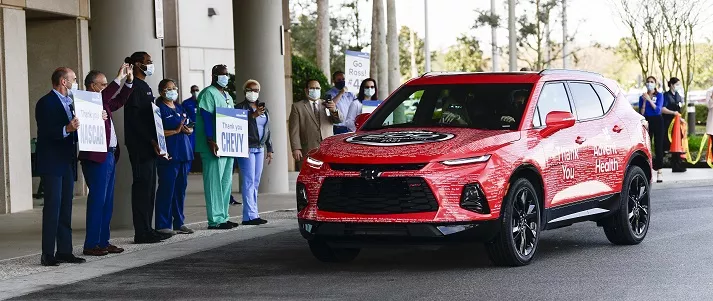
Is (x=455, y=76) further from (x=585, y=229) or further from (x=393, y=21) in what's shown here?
(x=393, y=21)

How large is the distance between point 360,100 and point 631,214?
642cm

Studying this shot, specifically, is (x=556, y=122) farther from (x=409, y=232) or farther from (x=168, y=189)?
(x=168, y=189)

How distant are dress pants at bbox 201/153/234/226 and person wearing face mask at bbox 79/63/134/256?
236cm

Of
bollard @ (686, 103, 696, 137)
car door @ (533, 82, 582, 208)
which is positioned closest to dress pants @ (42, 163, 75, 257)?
car door @ (533, 82, 582, 208)

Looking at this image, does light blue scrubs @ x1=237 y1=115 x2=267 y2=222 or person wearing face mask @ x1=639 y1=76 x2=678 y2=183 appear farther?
person wearing face mask @ x1=639 y1=76 x2=678 y2=183

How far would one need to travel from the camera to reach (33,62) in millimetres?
23062

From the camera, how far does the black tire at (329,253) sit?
40.6 feet

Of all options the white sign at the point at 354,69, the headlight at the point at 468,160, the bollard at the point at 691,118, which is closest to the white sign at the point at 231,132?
the headlight at the point at 468,160

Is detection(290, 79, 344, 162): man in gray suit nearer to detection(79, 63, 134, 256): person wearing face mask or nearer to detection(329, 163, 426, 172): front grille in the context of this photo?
detection(79, 63, 134, 256): person wearing face mask

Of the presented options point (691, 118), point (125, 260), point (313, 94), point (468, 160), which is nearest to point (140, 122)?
point (125, 260)

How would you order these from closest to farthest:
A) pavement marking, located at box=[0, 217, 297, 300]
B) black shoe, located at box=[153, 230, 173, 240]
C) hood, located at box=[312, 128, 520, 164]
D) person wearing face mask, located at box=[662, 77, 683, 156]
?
hood, located at box=[312, 128, 520, 164] → pavement marking, located at box=[0, 217, 297, 300] → black shoe, located at box=[153, 230, 173, 240] → person wearing face mask, located at box=[662, 77, 683, 156]

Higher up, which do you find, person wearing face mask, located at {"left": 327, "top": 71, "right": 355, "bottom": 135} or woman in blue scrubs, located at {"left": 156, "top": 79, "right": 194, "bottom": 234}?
person wearing face mask, located at {"left": 327, "top": 71, "right": 355, "bottom": 135}

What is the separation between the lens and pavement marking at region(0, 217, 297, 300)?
11609 millimetres

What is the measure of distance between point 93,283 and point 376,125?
3.09 metres
